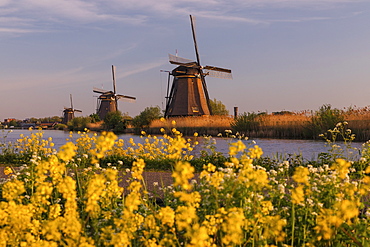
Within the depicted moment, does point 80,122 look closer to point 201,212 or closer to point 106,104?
point 106,104

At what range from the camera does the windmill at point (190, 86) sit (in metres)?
35.3

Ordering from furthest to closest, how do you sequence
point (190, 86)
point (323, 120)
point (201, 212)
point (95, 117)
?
point (95, 117) < point (190, 86) < point (323, 120) < point (201, 212)

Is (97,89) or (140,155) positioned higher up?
(97,89)

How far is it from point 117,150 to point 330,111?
43.6ft

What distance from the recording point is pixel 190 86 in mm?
35469

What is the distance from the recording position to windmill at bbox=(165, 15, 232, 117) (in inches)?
1389

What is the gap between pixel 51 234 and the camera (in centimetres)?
236

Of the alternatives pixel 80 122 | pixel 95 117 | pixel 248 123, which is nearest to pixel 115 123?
pixel 80 122

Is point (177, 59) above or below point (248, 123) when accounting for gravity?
above

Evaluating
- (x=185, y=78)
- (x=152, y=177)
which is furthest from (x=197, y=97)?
(x=152, y=177)

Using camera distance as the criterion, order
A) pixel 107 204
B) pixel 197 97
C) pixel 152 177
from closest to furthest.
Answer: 1. pixel 107 204
2. pixel 152 177
3. pixel 197 97

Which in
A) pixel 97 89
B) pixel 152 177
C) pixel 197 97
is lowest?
pixel 152 177

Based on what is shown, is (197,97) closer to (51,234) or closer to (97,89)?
(97,89)

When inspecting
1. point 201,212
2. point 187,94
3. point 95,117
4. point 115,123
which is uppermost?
point 187,94
